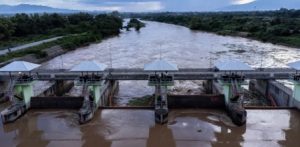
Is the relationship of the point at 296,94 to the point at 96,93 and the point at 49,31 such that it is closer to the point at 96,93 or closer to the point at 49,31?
the point at 96,93

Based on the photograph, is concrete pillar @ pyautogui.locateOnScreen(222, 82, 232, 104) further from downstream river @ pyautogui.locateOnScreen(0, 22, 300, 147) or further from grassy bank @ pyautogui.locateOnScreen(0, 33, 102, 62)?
grassy bank @ pyautogui.locateOnScreen(0, 33, 102, 62)

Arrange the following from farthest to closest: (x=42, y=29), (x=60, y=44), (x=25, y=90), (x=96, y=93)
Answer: (x=42, y=29) < (x=60, y=44) < (x=25, y=90) < (x=96, y=93)

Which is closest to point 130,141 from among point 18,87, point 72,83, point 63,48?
point 18,87

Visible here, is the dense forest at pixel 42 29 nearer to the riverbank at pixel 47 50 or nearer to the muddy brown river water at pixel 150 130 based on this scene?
the riverbank at pixel 47 50

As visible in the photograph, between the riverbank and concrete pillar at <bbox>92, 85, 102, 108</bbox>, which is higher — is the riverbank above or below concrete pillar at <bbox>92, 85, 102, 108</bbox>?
above

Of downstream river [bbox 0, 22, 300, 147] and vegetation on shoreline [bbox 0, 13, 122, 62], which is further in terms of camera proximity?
vegetation on shoreline [bbox 0, 13, 122, 62]

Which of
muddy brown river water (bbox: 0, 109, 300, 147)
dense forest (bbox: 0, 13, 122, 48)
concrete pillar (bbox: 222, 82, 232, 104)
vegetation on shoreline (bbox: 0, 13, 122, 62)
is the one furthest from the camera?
dense forest (bbox: 0, 13, 122, 48)

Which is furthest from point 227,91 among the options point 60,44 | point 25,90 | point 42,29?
point 42,29

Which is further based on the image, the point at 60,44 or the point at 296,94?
the point at 60,44

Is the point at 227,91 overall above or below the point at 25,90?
below

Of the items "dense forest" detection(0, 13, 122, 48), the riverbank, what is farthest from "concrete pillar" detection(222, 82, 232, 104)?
"dense forest" detection(0, 13, 122, 48)

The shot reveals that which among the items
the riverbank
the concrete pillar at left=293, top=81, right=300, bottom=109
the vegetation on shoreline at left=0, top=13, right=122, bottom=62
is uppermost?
the vegetation on shoreline at left=0, top=13, right=122, bottom=62
